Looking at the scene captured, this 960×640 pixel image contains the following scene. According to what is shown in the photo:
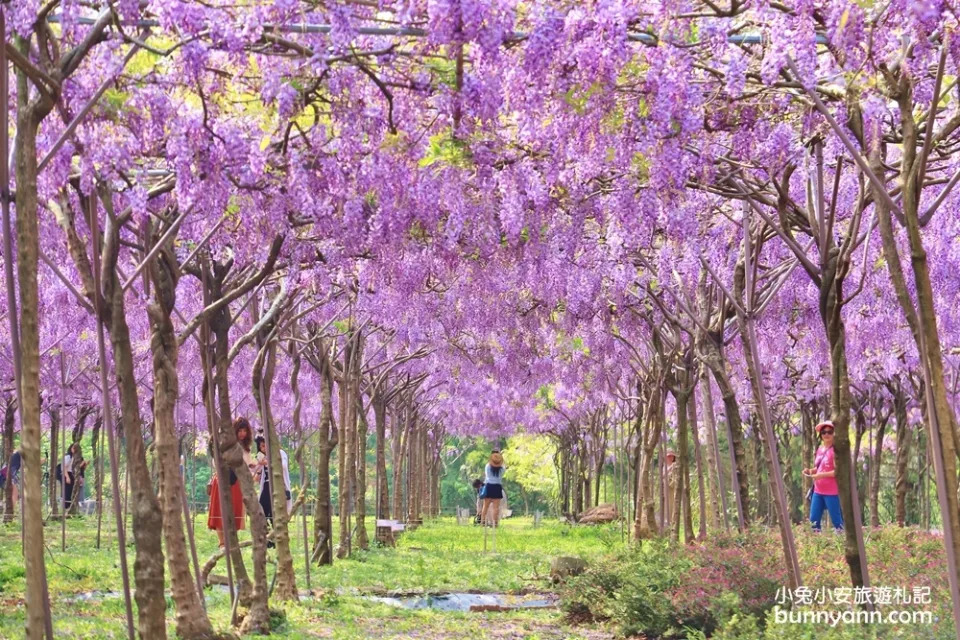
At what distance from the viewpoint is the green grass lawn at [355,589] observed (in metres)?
9.06

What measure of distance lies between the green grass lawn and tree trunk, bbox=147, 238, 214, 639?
0.97m

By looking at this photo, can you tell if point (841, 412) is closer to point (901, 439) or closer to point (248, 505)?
point (248, 505)

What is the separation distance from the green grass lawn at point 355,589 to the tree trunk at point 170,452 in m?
0.97

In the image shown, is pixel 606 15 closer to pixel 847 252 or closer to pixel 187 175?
pixel 847 252

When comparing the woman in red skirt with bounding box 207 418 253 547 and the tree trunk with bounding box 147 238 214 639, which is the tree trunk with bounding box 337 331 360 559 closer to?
the woman in red skirt with bounding box 207 418 253 547

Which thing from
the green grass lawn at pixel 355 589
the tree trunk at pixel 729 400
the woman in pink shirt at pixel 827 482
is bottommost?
the green grass lawn at pixel 355 589

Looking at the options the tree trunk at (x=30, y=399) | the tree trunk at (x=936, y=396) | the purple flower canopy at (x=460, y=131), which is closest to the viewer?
the tree trunk at (x=30, y=399)

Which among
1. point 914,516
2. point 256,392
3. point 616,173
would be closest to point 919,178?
point 616,173

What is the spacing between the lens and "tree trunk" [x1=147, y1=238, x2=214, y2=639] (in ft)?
23.9

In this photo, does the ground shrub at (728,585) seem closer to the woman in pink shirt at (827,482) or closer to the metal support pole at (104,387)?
the metal support pole at (104,387)

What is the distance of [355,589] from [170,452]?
5527 millimetres

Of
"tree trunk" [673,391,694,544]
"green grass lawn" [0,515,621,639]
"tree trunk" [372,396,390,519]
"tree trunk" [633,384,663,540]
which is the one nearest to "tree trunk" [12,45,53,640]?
"green grass lawn" [0,515,621,639]

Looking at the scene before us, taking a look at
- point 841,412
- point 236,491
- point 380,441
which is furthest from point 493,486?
point 841,412

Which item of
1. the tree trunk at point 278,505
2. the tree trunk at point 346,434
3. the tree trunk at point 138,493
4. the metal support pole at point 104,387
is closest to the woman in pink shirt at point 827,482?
the tree trunk at point 346,434
